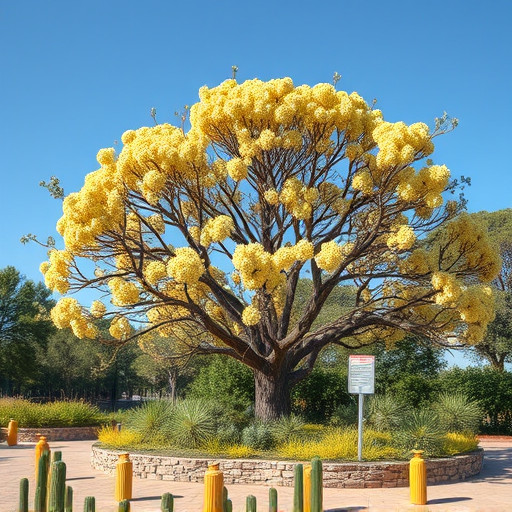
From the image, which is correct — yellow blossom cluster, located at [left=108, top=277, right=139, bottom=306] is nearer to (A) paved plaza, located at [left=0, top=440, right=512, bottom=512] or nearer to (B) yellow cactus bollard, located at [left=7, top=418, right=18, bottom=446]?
(A) paved plaza, located at [left=0, top=440, right=512, bottom=512]

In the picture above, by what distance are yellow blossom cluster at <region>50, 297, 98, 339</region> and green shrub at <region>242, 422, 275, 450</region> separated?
166 inches

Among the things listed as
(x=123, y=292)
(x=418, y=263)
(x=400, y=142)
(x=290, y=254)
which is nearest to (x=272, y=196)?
(x=290, y=254)

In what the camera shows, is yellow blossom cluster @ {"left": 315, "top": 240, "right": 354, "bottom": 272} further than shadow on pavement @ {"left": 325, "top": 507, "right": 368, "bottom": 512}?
Yes

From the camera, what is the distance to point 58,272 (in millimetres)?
13602

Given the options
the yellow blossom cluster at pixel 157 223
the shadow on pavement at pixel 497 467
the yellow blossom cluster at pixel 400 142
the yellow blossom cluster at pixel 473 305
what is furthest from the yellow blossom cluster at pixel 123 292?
the shadow on pavement at pixel 497 467

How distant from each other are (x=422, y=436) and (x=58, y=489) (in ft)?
27.5

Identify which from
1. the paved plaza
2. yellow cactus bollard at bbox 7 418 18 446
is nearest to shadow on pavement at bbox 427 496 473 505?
the paved plaza

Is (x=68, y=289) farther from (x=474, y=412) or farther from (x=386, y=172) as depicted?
(x=474, y=412)

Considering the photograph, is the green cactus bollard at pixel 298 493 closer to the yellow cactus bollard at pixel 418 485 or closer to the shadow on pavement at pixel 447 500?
the yellow cactus bollard at pixel 418 485

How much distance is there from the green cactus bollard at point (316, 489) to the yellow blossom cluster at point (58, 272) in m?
8.06

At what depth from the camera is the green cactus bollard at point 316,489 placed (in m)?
7.64

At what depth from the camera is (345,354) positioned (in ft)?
86.3

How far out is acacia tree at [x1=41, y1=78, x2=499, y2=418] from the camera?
13148mm

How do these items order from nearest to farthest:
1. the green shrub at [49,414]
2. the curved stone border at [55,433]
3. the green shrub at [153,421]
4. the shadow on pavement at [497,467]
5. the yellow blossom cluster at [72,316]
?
the shadow on pavement at [497,467] → the yellow blossom cluster at [72,316] → the green shrub at [153,421] → the curved stone border at [55,433] → the green shrub at [49,414]
